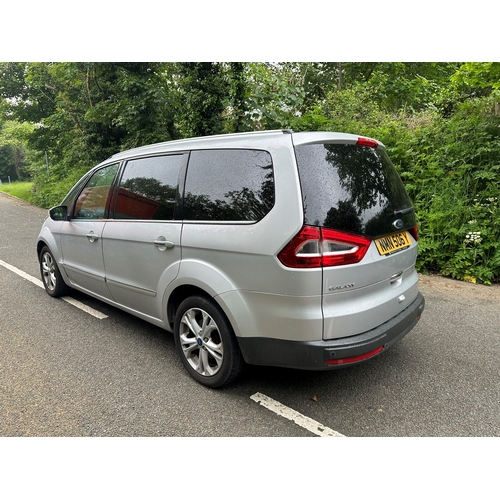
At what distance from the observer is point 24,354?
3465 millimetres

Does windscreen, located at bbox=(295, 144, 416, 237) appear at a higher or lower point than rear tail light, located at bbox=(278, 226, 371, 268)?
higher

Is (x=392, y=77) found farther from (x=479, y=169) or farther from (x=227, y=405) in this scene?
(x=227, y=405)

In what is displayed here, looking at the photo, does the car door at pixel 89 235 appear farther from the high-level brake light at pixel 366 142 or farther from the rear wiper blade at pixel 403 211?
the rear wiper blade at pixel 403 211

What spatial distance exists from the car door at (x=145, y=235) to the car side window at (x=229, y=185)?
→ 0.19m

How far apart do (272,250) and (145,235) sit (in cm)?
136

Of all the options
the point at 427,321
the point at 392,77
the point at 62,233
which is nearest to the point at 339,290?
the point at 427,321

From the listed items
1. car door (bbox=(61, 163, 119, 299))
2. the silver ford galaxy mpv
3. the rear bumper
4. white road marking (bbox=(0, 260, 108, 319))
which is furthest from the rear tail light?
white road marking (bbox=(0, 260, 108, 319))

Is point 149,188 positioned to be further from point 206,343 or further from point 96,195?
point 206,343

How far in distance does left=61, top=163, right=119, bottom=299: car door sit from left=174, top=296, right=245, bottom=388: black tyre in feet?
4.25

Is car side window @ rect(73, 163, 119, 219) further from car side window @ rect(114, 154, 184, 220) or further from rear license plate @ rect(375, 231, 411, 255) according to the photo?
rear license plate @ rect(375, 231, 411, 255)

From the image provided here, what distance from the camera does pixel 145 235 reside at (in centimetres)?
324

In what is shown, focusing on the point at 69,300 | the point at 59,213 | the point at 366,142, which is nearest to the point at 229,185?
the point at 366,142

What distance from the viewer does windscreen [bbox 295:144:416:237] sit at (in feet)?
7.77

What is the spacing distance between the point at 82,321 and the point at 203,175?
2429 millimetres
